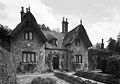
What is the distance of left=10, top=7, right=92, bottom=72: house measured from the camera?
20375 millimetres

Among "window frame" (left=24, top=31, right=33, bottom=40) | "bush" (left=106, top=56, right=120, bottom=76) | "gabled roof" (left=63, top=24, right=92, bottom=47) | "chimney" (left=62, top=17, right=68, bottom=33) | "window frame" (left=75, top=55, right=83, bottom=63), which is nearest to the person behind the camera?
"bush" (left=106, top=56, right=120, bottom=76)

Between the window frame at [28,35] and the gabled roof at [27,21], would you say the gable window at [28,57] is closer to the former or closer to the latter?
the window frame at [28,35]

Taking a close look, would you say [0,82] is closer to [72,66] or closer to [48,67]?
[48,67]

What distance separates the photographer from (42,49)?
73.6ft

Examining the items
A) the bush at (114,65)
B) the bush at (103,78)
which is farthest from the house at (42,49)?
the bush at (114,65)

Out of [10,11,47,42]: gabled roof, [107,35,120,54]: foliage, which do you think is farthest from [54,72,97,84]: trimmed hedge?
[107,35,120,54]: foliage

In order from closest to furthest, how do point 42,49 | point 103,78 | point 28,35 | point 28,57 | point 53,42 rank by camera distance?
point 103,78 → point 28,57 → point 28,35 → point 42,49 → point 53,42

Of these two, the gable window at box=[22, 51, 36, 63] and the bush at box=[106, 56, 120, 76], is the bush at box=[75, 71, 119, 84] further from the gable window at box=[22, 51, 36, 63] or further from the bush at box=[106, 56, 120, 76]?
the gable window at box=[22, 51, 36, 63]

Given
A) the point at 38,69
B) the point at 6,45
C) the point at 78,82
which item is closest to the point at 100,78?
the point at 78,82

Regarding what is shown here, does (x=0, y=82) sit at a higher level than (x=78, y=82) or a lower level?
higher

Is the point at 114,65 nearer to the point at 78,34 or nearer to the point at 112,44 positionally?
the point at 78,34

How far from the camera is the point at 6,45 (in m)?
20.3

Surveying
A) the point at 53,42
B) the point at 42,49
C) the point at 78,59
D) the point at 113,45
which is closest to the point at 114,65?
the point at 42,49

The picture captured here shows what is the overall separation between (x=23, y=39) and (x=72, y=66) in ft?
34.1
